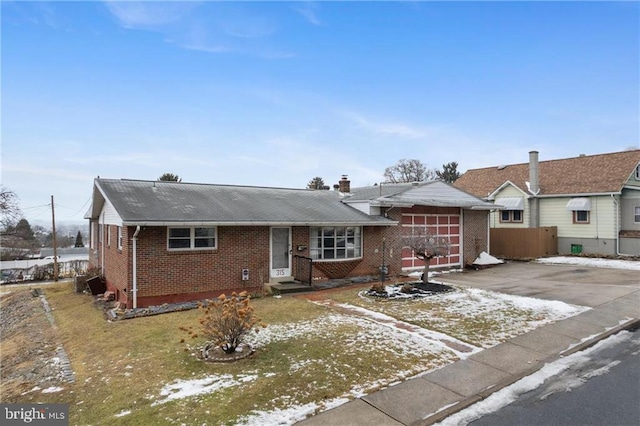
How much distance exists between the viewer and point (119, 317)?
9.88m

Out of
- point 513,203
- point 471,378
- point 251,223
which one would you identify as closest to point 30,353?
point 251,223

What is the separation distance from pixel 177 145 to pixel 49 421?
70.3ft

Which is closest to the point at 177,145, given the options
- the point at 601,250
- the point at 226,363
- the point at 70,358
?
the point at 70,358

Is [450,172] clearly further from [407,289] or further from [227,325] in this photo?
[227,325]

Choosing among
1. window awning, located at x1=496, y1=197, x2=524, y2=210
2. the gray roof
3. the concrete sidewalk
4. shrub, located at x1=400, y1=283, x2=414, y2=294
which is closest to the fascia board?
the gray roof

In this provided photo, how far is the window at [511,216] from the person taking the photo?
25703 millimetres

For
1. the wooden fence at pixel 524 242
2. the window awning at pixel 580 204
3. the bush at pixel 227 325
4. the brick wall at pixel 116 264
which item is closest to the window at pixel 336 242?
the brick wall at pixel 116 264

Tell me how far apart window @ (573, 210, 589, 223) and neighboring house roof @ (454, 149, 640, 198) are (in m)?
1.25

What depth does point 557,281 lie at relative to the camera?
1441 cm

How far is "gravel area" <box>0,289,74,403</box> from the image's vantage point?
615 centimetres

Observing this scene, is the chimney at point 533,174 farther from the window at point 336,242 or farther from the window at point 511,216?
the window at point 336,242

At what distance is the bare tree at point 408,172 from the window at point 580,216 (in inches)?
1366

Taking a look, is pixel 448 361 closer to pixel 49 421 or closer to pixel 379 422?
pixel 379 422

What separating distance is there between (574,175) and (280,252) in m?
21.8
